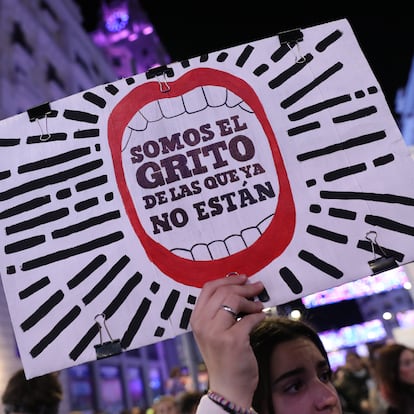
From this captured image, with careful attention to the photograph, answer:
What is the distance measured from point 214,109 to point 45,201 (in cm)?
64

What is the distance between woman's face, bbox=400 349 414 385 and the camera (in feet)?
13.0

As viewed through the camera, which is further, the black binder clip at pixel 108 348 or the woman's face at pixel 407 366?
the woman's face at pixel 407 366

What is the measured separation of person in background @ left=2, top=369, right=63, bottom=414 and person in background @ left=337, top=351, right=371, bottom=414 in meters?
5.04

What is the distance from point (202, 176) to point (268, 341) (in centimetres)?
66

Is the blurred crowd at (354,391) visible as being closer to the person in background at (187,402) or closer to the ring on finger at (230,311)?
the person in background at (187,402)

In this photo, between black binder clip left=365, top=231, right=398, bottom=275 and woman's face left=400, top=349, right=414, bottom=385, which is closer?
black binder clip left=365, top=231, right=398, bottom=275

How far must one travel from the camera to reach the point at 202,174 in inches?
61.4

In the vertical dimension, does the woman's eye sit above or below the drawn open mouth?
below

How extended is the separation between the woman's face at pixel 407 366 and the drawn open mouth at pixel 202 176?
124 inches

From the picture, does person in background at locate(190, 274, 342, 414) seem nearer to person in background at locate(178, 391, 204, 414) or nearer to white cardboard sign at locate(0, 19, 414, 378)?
white cardboard sign at locate(0, 19, 414, 378)

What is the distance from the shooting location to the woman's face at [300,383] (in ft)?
5.13

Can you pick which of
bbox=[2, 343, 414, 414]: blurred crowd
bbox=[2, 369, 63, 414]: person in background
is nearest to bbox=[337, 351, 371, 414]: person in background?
bbox=[2, 343, 414, 414]: blurred crowd

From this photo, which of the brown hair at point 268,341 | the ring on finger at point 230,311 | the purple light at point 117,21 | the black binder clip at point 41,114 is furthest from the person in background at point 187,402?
the purple light at point 117,21

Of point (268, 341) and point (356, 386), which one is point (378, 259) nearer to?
point (268, 341)
